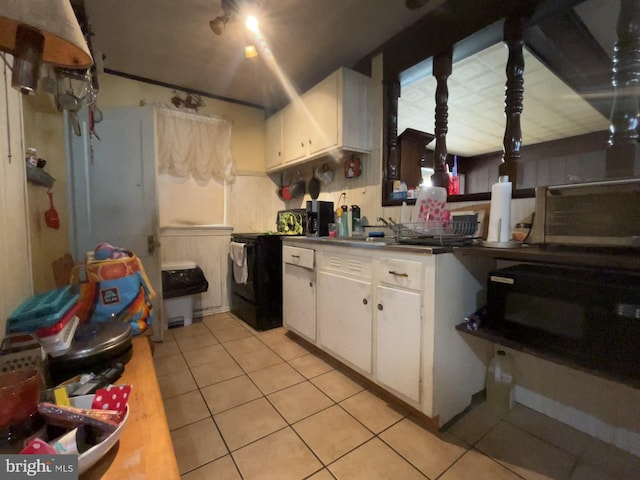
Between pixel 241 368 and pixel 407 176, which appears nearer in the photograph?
pixel 241 368

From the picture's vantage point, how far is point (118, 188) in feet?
7.60

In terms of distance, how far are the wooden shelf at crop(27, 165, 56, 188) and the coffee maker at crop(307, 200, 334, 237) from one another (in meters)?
1.96

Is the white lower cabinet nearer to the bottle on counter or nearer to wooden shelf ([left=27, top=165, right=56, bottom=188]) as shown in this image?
the bottle on counter

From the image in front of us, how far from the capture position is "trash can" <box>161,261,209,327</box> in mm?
2613

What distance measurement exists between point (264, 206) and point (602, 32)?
3162mm

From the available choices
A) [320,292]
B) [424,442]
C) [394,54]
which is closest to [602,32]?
[394,54]

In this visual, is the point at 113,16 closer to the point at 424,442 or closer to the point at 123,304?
the point at 123,304

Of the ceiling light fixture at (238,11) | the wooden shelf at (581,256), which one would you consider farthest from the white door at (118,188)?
the wooden shelf at (581,256)

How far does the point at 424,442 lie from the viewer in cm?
129

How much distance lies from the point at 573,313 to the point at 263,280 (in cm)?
218

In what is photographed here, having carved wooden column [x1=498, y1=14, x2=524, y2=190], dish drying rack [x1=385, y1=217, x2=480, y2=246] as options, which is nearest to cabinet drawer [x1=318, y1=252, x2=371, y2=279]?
dish drying rack [x1=385, y1=217, x2=480, y2=246]

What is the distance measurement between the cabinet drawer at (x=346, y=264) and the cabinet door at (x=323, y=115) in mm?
1048

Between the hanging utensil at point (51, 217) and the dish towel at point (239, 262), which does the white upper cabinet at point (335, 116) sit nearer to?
the dish towel at point (239, 262)

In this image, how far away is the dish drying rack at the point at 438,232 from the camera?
4.47 feet
